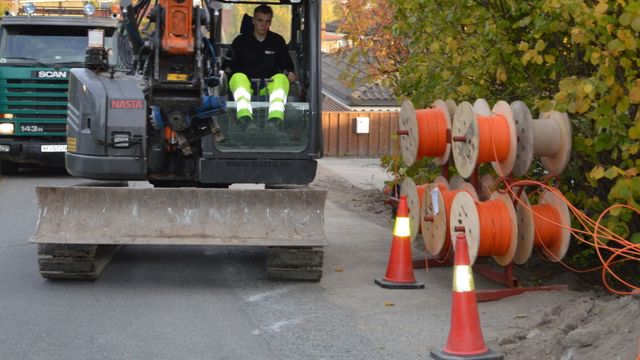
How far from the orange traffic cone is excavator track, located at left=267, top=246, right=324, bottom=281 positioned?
700 millimetres

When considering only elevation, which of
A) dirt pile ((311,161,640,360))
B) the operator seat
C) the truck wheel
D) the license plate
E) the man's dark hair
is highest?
the man's dark hair

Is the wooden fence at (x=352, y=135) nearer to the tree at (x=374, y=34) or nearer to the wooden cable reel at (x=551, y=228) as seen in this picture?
the tree at (x=374, y=34)

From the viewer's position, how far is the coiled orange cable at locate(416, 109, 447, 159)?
10.1m

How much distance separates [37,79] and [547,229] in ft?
46.2

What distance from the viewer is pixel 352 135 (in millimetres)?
37500

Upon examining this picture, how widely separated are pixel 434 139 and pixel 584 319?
321 cm

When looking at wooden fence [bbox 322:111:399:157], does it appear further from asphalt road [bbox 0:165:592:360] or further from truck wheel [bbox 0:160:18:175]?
asphalt road [bbox 0:165:592:360]

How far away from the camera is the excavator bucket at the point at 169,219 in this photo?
9281mm

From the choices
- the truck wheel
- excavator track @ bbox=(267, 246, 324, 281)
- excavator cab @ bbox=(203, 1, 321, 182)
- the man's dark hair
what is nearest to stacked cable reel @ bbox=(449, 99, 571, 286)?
excavator track @ bbox=(267, 246, 324, 281)

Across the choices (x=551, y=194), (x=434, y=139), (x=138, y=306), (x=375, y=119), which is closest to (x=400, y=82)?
(x=434, y=139)

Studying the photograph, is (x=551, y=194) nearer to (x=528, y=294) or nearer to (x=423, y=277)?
(x=528, y=294)

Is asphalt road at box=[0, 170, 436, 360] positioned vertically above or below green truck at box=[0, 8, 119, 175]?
below

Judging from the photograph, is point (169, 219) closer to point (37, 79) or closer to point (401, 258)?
point (401, 258)

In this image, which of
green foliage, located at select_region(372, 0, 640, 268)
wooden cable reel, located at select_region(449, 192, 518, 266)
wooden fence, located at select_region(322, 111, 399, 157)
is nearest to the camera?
green foliage, located at select_region(372, 0, 640, 268)
